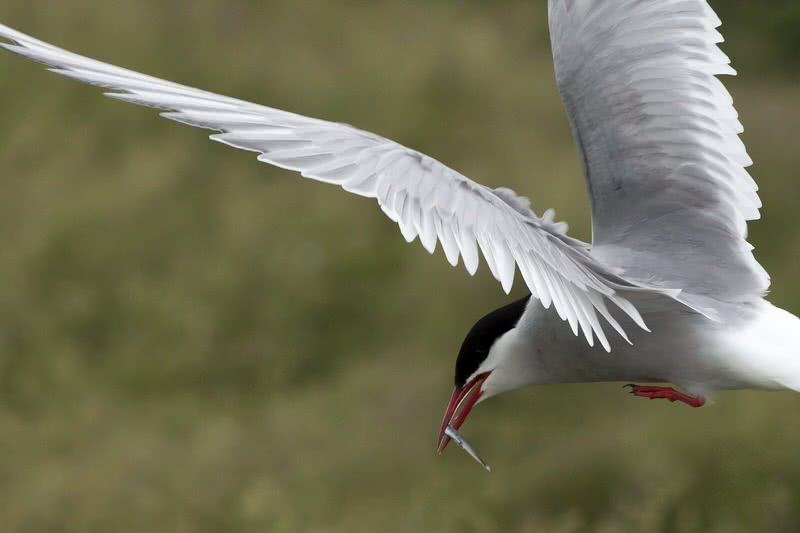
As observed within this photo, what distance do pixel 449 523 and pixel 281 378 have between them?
264 centimetres

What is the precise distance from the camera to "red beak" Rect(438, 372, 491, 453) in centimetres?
366

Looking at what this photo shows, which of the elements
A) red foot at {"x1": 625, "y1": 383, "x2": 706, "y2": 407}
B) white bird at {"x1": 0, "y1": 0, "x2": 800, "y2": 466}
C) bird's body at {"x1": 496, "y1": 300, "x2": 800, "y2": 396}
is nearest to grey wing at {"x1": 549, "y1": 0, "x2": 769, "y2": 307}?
white bird at {"x1": 0, "y1": 0, "x2": 800, "y2": 466}

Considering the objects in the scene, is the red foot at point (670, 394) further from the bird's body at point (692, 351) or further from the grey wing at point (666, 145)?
the grey wing at point (666, 145)

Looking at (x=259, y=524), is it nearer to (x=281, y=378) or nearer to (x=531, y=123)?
(x=281, y=378)

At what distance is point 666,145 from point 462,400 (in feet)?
2.60

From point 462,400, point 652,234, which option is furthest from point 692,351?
point 462,400

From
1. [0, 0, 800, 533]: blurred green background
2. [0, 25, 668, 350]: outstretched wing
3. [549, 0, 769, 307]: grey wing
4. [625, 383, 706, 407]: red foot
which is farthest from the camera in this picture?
[0, 0, 800, 533]: blurred green background

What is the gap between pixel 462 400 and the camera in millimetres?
3707

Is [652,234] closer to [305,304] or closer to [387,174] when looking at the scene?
[387,174]

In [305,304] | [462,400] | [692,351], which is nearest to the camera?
[692,351]

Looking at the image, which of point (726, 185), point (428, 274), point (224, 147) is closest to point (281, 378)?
point (428, 274)

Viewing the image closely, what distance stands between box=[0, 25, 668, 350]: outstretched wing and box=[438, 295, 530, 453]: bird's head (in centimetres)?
56

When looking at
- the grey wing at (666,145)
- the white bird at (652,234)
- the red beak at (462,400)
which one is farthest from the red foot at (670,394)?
the red beak at (462,400)

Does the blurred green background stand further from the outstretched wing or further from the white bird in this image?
the outstretched wing
